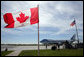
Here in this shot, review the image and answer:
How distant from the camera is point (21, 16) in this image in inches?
412

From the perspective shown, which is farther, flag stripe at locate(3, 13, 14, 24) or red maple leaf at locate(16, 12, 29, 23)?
red maple leaf at locate(16, 12, 29, 23)

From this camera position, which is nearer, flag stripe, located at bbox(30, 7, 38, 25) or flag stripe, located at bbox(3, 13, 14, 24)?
flag stripe, located at bbox(3, 13, 14, 24)

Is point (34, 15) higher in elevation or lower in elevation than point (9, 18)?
higher

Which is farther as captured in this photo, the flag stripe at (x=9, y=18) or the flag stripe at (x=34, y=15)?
the flag stripe at (x=34, y=15)

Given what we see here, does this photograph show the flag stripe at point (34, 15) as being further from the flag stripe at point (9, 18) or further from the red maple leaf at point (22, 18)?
the flag stripe at point (9, 18)

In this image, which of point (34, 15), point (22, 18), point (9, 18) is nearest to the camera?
point (9, 18)

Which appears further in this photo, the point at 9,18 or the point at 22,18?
the point at 22,18

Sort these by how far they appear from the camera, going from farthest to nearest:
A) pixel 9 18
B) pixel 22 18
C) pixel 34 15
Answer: pixel 34 15 → pixel 22 18 → pixel 9 18

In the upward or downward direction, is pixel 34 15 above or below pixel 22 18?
above

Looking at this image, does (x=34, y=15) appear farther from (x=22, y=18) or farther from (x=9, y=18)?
(x=9, y=18)

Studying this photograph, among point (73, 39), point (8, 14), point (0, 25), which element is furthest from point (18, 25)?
point (73, 39)

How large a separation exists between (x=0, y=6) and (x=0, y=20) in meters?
1.48

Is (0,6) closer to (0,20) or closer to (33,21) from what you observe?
(0,20)

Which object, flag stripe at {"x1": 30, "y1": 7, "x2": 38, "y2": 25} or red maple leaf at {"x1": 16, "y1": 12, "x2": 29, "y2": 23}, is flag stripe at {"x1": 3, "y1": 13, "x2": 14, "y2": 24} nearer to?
red maple leaf at {"x1": 16, "y1": 12, "x2": 29, "y2": 23}
